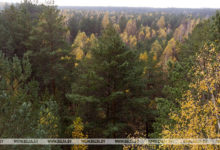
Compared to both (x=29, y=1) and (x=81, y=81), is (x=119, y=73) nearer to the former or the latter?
(x=81, y=81)

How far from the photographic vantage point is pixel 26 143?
6.42 m

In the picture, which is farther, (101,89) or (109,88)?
(109,88)

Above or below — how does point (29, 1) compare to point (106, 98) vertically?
above

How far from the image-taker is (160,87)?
19031mm

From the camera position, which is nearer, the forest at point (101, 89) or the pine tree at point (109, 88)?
the forest at point (101, 89)

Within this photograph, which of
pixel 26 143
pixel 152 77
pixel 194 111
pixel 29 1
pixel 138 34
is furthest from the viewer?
pixel 138 34

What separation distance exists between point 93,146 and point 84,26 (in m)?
49.9

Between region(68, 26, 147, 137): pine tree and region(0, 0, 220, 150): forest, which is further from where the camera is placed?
region(68, 26, 147, 137): pine tree

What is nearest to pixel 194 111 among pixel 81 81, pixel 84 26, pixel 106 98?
pixel 106 98

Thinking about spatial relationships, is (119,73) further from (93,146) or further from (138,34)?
(138,34)

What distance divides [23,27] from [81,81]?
9866 millimetres

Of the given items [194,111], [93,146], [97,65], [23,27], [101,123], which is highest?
[23,27]

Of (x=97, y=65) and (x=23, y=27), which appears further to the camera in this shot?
(x=23, y=27)

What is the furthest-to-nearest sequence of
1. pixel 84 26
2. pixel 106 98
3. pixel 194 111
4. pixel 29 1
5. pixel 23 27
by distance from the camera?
pixel 84 26 < pixel 29 1 < pixel 23 27 < pixel 106 98 < pixel 194 111
